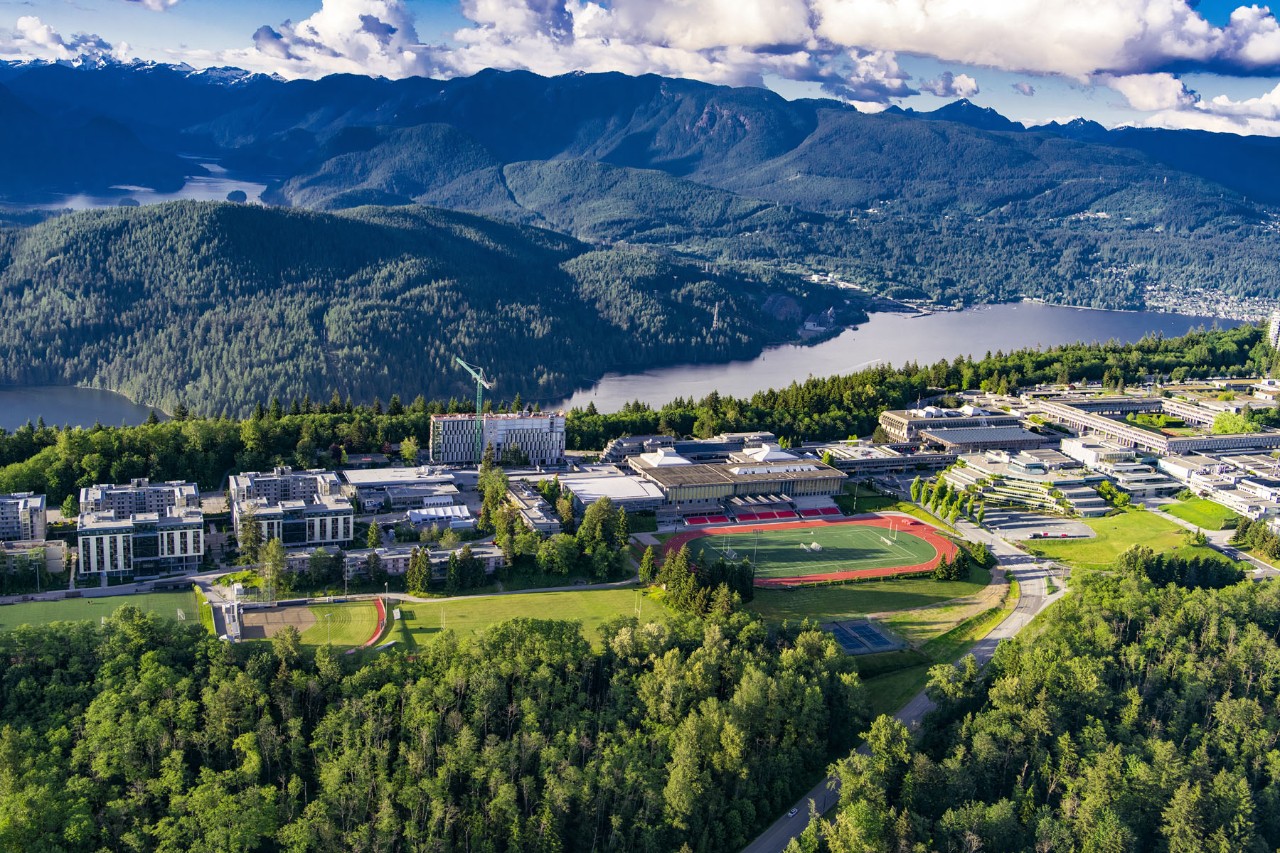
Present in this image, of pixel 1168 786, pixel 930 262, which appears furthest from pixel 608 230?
pixel 1168 786

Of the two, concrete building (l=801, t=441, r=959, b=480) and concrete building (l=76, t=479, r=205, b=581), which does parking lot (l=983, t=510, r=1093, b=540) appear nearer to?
concrete building (l=801, t=441, r=959, b=480)

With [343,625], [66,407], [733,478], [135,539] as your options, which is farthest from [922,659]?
[66,407]

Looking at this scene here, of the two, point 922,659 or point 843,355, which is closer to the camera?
point 922,659

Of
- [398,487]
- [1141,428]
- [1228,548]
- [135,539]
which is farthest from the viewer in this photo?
[1141,428]

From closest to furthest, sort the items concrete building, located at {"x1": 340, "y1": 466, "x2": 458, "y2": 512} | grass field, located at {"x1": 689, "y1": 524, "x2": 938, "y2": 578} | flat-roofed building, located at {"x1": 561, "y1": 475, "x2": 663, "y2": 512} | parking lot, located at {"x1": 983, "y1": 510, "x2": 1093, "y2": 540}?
1. grass field, located at {"x1": 689, "y1": 524, "x2": 938, "y2": 578}
2. concrete building, located at {"x1": 340, "y1": 466, "x2": 458, "y2": 512}
3. flat-roofed building, located at {"x1": 561, "y1": 475, "x2": 663, "y2": 512}
4. parking lot, located at {"x1": 983, "y1": 510, "x2": 1093, "y2": 540}

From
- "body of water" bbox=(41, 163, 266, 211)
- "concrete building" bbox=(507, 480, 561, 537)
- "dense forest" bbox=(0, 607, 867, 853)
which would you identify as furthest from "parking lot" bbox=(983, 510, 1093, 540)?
"body of water" bbox=(41, 163, 266, 211)

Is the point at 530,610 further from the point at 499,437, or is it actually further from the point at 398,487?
the point at 499,437

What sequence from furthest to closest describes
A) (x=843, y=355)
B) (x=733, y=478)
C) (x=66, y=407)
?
(x=843, y=355) → (x=66, y=407) → (x=733, y=478)
